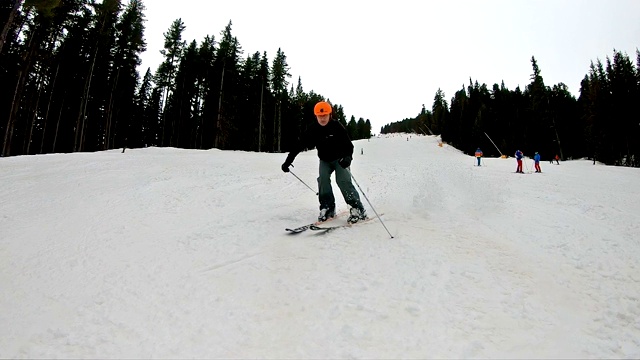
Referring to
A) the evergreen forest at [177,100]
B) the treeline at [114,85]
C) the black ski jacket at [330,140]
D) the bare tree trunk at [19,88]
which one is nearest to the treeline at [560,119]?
the evergreen forest at [177,100]

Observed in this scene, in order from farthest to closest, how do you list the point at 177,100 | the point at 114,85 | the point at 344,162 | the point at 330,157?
the point at 177,100, the point at 114,85, the point at 330,157, the point at 344,162

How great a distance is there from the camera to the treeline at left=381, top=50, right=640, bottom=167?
1633 inches

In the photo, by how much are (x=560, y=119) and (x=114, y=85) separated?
69.4 m

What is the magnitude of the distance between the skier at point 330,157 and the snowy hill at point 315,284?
459 mm

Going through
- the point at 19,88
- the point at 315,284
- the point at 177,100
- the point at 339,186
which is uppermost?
the point at 177,100

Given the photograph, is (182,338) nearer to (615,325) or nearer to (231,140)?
(615,325)

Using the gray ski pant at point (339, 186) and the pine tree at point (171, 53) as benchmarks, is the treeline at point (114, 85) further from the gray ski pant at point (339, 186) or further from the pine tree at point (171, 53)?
the gray ski pant at point (339, 186)

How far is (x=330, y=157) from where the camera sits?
542 cm

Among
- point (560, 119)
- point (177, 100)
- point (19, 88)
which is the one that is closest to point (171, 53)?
point (177, 100)

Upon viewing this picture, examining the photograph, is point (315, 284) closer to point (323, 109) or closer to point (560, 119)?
point (323, 109)

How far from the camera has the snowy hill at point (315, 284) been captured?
7.50ft

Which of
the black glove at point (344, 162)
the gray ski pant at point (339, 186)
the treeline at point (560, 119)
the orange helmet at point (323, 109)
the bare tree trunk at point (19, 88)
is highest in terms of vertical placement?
the treeline at point (560, 119)

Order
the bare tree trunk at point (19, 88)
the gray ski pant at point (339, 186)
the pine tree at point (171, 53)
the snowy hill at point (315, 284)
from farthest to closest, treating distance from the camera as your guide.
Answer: the pine tree at point (171, 53)
the bare tree trunk at point (19, 88)
the gray ski pant at point (339, 186)
the snowy hill at point (315, 284)

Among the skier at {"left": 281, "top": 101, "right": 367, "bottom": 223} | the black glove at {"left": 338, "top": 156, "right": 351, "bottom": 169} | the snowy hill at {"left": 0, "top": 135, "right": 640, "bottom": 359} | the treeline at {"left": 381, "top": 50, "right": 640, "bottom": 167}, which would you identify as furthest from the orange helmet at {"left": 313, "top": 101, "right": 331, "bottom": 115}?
the treeline at {"left": 381, "top": 50, "right": 640, "bottom": 167}
